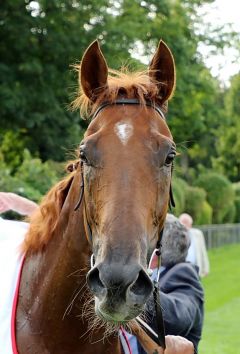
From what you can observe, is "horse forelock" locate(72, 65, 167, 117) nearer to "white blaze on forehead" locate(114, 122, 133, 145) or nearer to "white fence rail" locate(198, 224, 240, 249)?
"white blaze on forehead" locate(114, 122, 133, 145)

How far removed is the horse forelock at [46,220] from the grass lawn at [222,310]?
287 inches

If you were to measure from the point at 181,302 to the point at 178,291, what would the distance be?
0.68 ft

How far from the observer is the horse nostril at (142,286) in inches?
103

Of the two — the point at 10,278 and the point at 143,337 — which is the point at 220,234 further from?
the point at 10,278

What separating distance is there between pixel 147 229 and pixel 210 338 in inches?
359

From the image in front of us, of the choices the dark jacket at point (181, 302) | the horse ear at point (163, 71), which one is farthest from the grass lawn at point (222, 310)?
the horse ear at point (163, 71)

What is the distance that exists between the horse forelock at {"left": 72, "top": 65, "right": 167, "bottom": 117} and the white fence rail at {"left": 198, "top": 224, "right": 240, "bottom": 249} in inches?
973

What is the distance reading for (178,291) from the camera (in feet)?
14.7

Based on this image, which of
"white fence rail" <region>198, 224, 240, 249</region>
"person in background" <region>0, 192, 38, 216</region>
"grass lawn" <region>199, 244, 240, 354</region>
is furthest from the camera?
"white fence rail" <region>198, 224, 240, 249</region>

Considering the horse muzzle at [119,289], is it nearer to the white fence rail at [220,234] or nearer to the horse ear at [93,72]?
the horse ear at [93,72]

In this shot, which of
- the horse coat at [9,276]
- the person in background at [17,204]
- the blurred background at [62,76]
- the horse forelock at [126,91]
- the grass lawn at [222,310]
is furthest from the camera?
the blurred background at [62,76]

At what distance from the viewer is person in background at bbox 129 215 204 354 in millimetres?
4156

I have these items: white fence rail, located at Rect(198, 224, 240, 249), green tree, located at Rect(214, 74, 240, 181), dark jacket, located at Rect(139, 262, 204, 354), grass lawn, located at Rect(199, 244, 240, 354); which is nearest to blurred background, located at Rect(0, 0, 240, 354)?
grass lawn, located at Rect(199, 244, 240, 354)

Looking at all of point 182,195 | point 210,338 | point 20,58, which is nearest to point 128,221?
point 210,338
